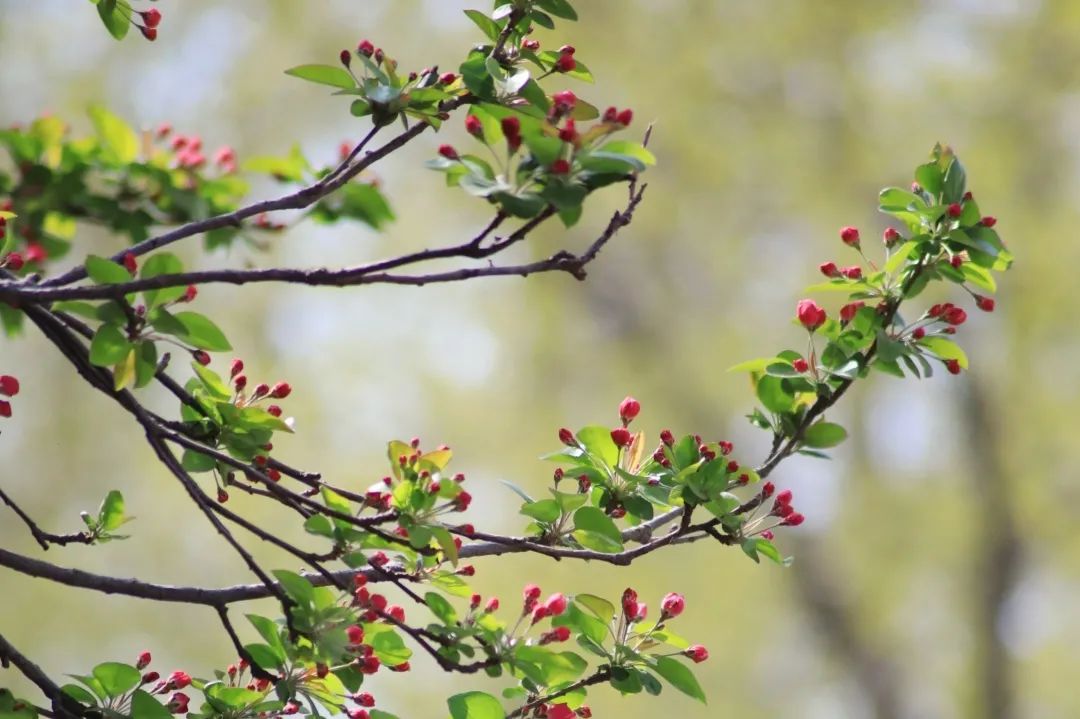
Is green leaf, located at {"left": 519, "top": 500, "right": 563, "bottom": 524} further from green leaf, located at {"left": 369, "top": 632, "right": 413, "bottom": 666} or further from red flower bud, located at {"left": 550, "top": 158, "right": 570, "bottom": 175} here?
red flower bud, located at {"left": 550, "top": 158, "right": 570, "bottom": 175}

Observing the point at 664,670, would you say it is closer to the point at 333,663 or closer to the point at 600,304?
the point at 333,663

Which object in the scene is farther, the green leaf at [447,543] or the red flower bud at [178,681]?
the red flower bud at [178,681]

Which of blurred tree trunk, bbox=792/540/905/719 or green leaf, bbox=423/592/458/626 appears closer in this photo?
green leaf, bbox=423/592/458/626

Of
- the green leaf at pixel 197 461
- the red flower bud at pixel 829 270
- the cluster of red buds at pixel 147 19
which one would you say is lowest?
the green leaf at pixel 197 461

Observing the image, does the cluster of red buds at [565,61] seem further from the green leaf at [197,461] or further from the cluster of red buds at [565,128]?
the green leaf at [197,461]

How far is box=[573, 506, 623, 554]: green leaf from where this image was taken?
0.86 meters

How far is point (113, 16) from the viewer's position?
3.29ft

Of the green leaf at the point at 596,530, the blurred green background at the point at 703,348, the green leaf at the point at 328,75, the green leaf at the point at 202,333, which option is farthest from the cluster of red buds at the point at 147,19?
the blurred green background at the point at 703,348

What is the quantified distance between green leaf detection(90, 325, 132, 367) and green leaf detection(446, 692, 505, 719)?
346mm

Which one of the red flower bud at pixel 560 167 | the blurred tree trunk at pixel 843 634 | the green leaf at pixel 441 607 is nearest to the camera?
the red flower bud at pixel 560 167

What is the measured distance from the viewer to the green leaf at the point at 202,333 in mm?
819

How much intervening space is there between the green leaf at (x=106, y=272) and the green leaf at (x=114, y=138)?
3.07 ft

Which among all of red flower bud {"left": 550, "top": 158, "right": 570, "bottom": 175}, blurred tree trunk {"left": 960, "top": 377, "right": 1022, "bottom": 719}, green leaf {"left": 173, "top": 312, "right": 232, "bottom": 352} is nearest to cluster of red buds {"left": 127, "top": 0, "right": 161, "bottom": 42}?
green leaf {"left": 173, "top": 312, "right": 232, "bottom": 352}

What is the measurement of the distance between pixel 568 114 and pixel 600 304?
4.29m
